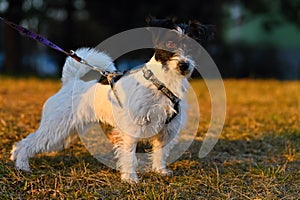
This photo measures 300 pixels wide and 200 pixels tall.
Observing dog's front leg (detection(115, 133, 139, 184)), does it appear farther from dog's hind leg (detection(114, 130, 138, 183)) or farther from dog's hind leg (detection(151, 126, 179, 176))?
dog's hind leg (detection(151, 126, 179, 176))

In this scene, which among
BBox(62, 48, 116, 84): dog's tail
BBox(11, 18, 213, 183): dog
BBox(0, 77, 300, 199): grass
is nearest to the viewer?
BBox(0, 77, 300, 199): grass

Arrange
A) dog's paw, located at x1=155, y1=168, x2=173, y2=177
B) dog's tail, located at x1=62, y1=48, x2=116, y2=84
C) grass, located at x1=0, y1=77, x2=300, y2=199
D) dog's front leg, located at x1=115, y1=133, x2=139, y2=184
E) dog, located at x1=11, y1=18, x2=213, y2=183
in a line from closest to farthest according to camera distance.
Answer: grass, located at x1=0, y1=77, x2=300, y2=199, dog, located at x1=11, y1=18, x2=213, y2=183, dog's front leg, located at x1=115, y1=133, x2=139, y2=184, dog's paw, located at x1=155, y1=168, x2=173, y2=177, dog's tail, located at x1=62, y1=48, x2=116, y2=84

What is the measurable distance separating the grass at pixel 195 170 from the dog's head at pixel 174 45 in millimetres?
1002

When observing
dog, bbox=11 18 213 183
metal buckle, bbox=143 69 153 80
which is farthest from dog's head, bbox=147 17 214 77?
metal buckle, bbox=143 69 153 80

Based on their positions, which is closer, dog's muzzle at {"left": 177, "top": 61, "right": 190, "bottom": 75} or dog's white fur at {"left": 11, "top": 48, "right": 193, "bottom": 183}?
dog's muzzle at {"left": 177, "top": 61, "right": 190, "bottom": 75}

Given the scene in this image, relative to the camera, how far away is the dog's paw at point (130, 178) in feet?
13.4

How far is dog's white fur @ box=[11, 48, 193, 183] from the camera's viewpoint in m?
4.02

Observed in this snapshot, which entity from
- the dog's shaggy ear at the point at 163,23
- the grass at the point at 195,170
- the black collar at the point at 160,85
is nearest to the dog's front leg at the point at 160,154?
the grass at the point at 195,170

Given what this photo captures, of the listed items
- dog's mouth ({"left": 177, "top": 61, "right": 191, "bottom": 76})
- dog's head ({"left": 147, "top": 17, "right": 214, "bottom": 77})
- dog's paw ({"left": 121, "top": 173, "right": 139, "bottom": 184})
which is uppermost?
dog's head ({"left": 147, "top": 17, "right": 214, "bottom": 77})

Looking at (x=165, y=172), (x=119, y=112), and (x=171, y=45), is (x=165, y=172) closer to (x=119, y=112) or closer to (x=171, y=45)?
(x=119, y=112)

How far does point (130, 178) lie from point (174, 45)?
1.23 m

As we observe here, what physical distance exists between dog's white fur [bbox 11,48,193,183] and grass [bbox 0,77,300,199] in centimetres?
19

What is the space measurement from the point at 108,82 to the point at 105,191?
109 cm

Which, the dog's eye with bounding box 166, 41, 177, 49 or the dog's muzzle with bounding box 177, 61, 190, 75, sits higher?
the dog's eye with bounding box 166, 41, 177, 49
